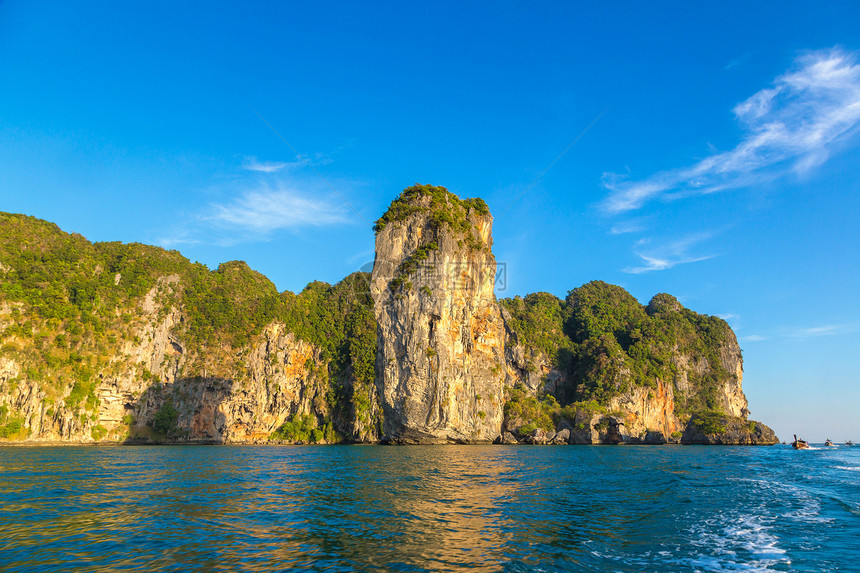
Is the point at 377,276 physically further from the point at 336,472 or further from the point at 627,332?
the point at 627,332

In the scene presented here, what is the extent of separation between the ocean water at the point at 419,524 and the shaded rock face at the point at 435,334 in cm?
4222

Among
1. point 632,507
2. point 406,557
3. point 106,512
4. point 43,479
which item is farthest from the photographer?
point 43,479

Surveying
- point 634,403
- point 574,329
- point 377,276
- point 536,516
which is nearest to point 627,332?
point 574,329

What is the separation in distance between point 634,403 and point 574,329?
3294 centimetres

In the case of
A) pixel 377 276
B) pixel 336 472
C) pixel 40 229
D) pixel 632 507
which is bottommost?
pixel 336 472

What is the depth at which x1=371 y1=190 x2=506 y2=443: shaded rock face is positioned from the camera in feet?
211

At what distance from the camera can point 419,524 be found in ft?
40.7

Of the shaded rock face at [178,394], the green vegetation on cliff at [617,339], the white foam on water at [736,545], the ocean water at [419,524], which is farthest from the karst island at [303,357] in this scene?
the white foam on water at [736,545]

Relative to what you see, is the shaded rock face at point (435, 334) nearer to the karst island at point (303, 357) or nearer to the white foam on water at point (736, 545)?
the karst island at point (303, 357)

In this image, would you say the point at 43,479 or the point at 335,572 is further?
the point at 43,479

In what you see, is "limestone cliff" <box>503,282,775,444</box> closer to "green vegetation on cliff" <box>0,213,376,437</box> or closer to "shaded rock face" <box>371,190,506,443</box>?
"shaded rock face" <box>371,190,506,443</box>

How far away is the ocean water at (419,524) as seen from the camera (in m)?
9.09

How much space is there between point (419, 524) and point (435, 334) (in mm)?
53740

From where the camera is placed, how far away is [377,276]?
70.0 meters
